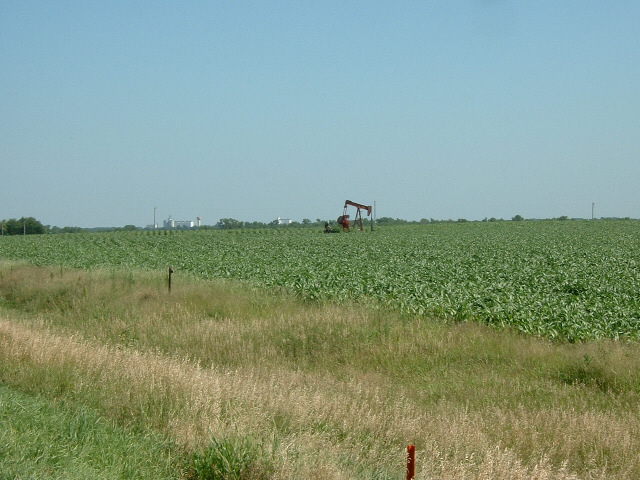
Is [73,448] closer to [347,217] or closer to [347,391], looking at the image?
[347,391]

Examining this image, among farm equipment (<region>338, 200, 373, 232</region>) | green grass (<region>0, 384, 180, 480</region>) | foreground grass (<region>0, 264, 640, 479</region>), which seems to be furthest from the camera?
farm equipment (<region>338, 200, 373, 232</region>)

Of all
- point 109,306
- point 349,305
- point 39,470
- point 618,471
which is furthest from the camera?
point 109,306

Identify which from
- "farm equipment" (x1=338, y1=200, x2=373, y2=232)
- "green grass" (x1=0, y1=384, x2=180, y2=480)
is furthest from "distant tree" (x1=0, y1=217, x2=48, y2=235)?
"green grass" (x1=0, y1=384, x2=180, y2=480)

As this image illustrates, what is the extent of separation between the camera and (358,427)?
23.9 feet

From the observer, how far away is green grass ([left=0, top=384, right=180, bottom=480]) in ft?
17.5

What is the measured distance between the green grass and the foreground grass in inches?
10.8

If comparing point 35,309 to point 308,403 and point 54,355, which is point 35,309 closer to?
point 54,355

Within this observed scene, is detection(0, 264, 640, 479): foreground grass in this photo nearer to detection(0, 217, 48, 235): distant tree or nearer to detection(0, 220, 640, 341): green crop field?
detection(0, 220, 640, 341): green crop field

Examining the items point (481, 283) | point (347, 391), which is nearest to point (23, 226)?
point (481, 283)

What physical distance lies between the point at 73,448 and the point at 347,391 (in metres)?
4.50

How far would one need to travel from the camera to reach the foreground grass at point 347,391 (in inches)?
241

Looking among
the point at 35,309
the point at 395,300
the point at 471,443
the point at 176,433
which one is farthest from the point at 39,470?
the point at 35,309

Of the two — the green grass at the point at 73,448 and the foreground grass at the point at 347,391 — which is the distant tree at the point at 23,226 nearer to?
the foreground grass at the point at 347,391

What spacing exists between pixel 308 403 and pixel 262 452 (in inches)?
90.6
